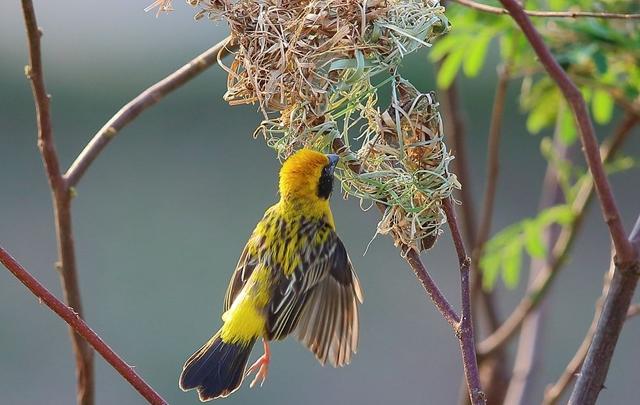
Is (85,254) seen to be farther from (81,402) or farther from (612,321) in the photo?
(612,321)

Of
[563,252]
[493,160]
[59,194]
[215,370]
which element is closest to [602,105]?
[493,160]

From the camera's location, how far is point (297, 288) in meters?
3.36

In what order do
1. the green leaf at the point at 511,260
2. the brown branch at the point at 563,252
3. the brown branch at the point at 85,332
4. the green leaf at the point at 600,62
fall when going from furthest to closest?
the brown branch at the point at 563,252
the green leaf at the point at 511,260
the green leaf at the point at 600,62
the brown branch at the point at 85,332

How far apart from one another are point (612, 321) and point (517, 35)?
1.33m

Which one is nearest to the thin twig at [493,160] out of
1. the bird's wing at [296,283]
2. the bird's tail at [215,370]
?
the bird's wing at [296,283]

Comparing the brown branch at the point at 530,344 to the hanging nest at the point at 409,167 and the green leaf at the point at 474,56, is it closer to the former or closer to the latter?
the green leaf at the point at 474,56

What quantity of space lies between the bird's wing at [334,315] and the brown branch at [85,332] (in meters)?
1.43

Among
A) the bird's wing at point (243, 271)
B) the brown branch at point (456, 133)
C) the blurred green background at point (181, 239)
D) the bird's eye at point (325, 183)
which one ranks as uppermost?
the bird's eye at point (325, 183)

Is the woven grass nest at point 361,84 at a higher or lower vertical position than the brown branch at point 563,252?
higher

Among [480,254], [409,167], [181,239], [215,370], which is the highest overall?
[409,167]

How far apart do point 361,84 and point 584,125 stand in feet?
1.89

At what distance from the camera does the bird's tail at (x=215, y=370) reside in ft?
9.59

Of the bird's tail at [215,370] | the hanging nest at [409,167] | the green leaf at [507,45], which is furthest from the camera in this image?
the green leaf at [507,45]

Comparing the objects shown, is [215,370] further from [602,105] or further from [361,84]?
[602,105]
